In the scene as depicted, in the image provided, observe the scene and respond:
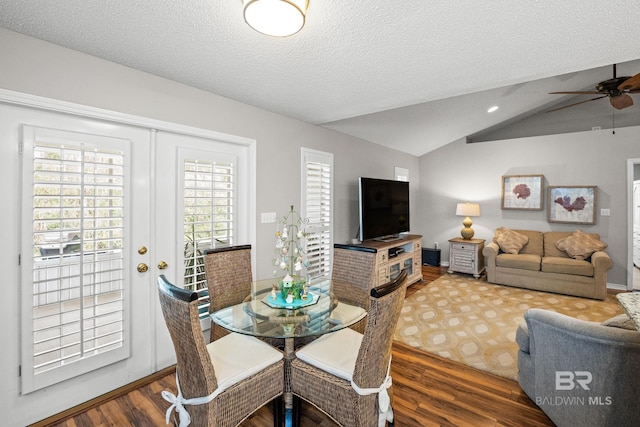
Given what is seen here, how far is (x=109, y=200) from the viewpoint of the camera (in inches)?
81.7

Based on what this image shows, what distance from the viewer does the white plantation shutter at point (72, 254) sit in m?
1.78

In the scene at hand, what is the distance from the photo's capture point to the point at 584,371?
1.60 m

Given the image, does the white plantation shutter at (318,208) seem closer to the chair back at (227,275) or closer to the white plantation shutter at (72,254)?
the chair back at (227,275)

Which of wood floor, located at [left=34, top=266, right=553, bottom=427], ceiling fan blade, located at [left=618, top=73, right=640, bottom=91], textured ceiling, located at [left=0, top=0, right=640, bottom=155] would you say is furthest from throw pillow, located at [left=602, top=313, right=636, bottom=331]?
ceiling fan blade, located at [left=618, top=73, right=640, bottom=91]

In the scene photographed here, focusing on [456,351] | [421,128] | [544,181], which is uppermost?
[421,128]

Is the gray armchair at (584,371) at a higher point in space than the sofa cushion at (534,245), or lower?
lower

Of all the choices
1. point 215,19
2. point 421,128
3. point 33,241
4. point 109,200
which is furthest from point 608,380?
point 421,128

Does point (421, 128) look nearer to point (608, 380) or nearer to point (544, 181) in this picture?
point (544, 181)

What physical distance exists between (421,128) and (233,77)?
3.54 m

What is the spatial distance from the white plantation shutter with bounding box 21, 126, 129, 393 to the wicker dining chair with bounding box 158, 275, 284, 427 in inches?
35.1

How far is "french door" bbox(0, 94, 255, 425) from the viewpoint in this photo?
1740 mm

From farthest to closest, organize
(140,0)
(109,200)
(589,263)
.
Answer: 1. (589,263)
2. (109,200)
3. (140,0)

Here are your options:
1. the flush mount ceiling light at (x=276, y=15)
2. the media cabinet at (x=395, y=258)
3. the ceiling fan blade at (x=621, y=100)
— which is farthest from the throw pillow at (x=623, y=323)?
the ceiling fan blade at (x=621, y=100)

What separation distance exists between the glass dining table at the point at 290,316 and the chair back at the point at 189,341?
0.30 meters
